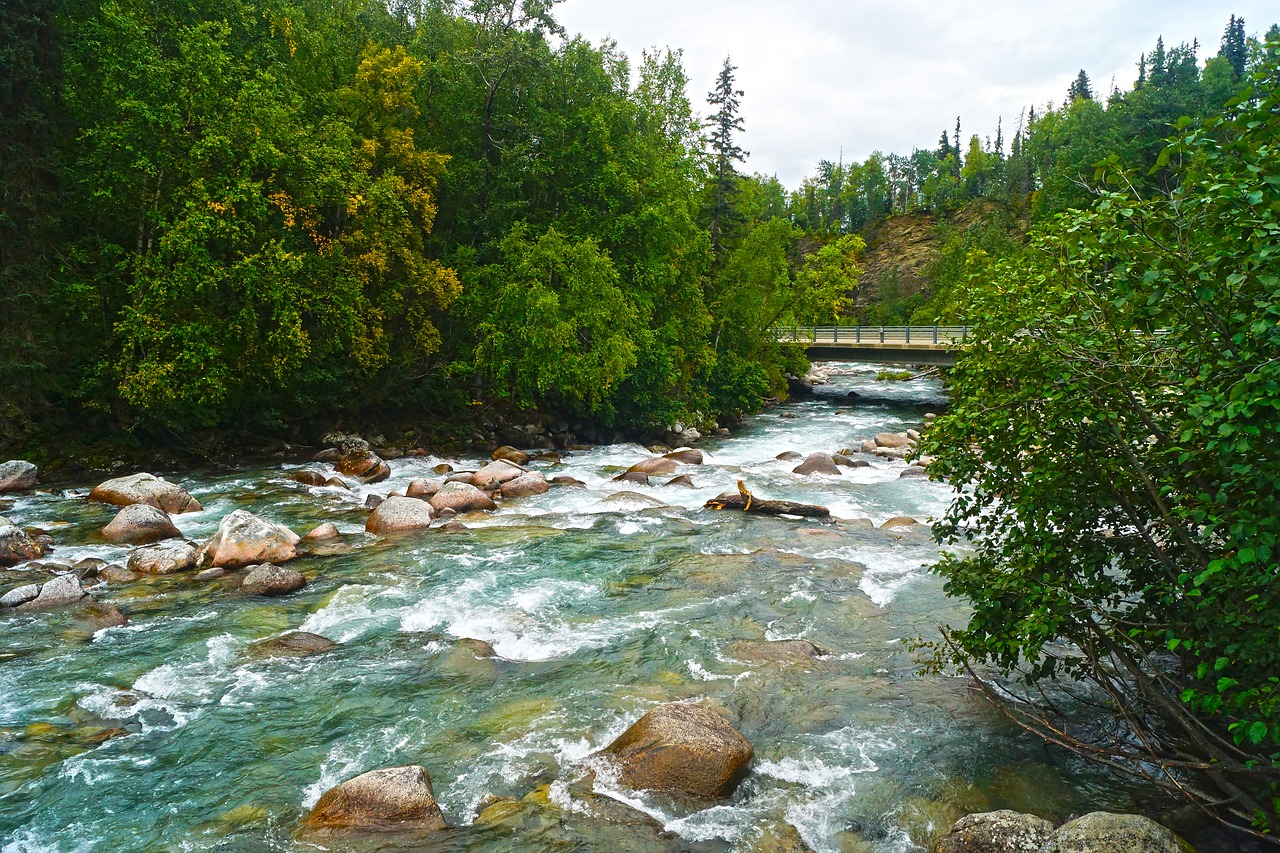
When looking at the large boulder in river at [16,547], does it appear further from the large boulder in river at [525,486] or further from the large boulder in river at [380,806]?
the large boulder in river at [380,806]

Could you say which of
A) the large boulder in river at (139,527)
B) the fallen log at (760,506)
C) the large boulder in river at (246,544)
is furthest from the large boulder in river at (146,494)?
the fallen log at (760,506)

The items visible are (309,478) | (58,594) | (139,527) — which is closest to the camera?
(58,594)

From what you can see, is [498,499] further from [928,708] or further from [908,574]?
[928,708]

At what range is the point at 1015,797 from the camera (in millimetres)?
6527

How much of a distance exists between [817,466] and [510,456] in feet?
31.6

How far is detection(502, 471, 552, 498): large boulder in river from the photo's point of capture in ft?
62.5

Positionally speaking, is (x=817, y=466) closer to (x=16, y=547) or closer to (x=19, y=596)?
(x=19, y=596)

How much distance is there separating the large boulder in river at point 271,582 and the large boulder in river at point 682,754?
685 cm

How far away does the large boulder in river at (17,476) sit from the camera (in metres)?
17.2

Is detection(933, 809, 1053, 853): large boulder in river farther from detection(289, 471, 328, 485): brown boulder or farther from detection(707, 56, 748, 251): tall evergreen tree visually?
detection(707, 56, 748, 251): tall evergreen tree

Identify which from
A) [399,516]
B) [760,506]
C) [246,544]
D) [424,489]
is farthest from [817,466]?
[246,544]

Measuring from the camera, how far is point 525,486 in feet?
63.5

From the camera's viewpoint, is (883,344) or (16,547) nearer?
(16,547)

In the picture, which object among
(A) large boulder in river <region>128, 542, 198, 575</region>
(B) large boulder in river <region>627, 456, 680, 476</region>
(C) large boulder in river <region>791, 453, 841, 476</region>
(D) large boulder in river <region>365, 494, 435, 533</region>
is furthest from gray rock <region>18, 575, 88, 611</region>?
(C) large boulder in river <region>791, 453, 841, 476</region>
